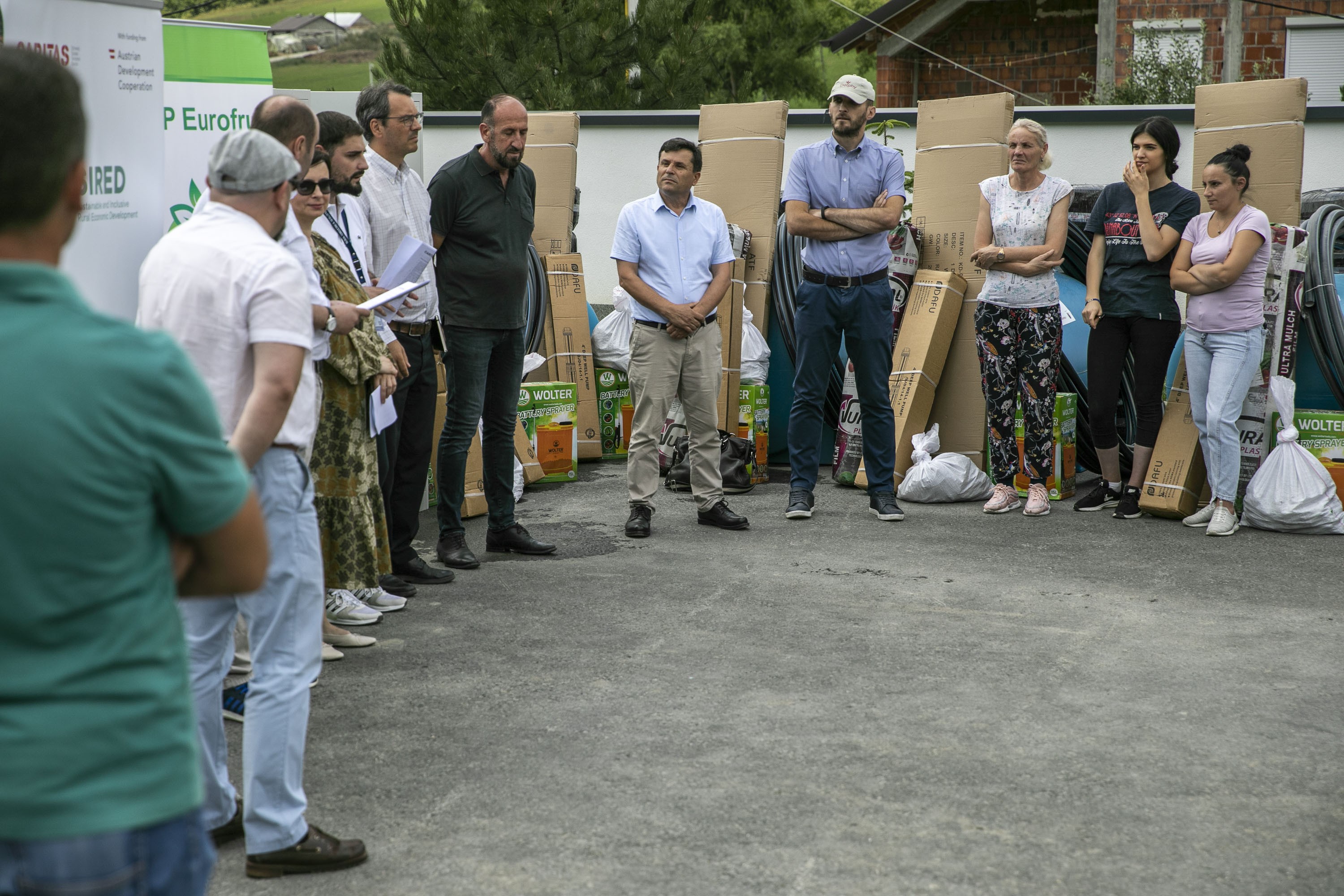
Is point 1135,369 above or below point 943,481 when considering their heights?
above

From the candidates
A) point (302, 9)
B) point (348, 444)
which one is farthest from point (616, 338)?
point (302, 9)

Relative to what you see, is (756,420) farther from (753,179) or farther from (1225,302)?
(1225,302)

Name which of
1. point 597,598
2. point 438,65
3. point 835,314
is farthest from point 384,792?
point 438,65

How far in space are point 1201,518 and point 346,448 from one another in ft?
13.6

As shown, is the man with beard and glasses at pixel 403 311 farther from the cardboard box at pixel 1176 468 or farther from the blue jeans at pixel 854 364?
the cardboard box at pixel 1176 468

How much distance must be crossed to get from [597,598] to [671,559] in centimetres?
68

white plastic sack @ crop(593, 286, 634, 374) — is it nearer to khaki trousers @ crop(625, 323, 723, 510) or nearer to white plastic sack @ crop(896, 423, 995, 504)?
khaki trousers @ crop(625, 323, 723, 510)

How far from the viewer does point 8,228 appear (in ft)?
4.44

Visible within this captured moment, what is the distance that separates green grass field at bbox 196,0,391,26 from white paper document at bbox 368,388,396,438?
5931 centimetres

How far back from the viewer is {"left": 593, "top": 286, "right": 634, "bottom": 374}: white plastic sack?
25.1 feet

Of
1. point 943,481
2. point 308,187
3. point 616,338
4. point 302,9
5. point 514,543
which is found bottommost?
point 514,543

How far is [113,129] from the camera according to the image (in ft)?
11.7

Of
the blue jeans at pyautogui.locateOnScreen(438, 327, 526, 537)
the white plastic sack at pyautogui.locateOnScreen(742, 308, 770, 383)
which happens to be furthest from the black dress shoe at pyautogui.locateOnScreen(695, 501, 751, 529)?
the white plastic sack at pyautogui.locateOnScreen(742, 308, 770, 383)

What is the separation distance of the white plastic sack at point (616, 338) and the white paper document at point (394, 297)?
133 inches
